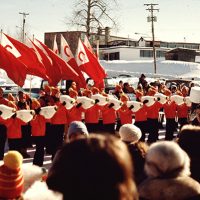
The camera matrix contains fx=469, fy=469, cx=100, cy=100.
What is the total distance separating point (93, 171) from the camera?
219cm

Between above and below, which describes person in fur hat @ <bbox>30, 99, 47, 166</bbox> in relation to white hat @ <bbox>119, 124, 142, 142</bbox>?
below

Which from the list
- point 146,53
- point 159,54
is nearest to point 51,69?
point 146,53

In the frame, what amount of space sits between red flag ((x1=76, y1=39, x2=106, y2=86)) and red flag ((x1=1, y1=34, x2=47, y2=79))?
1.73 m

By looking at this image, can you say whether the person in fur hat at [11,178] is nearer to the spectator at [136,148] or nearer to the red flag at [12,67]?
the spectator at [136,148]

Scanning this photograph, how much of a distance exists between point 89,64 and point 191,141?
9719 millimetres

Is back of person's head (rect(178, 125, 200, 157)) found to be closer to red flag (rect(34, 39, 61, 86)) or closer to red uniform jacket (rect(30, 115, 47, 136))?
red uniform jacket (rect(30, 115, 47, 136))

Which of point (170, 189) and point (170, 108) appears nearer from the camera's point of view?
point (170, 189)

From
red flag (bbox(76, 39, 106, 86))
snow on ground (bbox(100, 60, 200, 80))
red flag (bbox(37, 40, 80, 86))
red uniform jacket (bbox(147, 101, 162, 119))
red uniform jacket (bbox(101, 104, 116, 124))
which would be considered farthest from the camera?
snow on ground (bbox(100, 60, 200, 80))

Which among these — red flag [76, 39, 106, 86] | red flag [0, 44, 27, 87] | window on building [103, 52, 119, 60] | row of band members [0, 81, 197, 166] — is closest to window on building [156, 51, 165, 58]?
window on building [103, 52, 119, 60]

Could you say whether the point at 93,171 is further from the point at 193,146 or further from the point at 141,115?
the point at 141,115

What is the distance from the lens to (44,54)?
481 inches

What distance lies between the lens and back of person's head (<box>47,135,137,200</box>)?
2189 millimetres

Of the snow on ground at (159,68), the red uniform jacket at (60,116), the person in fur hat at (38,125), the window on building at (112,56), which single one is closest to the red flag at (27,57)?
the red uniform jacket at (60,116)

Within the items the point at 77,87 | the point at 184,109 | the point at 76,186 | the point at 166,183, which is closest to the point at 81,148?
the point at 76,186
